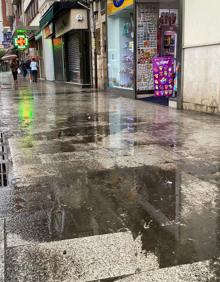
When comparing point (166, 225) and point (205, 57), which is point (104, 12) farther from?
point (166, 225)

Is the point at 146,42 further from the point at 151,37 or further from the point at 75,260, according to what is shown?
the point at 75,260

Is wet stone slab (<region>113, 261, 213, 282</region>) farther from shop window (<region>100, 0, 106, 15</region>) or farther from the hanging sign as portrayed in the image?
shop window (<region>100, 0, 106, 15</region>)

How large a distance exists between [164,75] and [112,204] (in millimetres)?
8998

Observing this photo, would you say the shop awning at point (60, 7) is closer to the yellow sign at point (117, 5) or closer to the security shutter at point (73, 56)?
the security shutter at point (73, 56)

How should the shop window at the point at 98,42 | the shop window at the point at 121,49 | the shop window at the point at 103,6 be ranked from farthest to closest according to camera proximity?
the shop window at the point at 98,42
the shop window at the point at 103,6
the shop window at the point at 121,49

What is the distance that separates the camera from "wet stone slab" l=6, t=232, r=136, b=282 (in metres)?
2.87

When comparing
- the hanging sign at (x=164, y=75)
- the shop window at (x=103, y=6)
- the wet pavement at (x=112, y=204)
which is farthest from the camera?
the shop window at (x=103, y=6)

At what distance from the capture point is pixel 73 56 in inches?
961

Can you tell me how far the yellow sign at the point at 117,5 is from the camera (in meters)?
14.7

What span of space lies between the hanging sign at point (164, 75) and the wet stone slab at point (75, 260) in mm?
9577

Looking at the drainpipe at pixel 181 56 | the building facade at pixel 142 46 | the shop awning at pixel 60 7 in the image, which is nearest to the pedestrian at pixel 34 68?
the building facade at pixel 142 46

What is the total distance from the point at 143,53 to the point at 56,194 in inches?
433

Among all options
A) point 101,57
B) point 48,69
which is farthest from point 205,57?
point 48,69

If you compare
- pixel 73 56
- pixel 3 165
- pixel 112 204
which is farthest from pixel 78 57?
pixel 112 204
